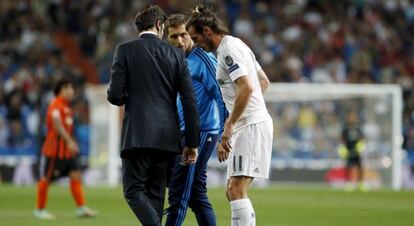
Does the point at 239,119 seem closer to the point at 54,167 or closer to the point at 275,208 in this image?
the point at 54,167

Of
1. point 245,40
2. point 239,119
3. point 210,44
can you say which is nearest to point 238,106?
point 239,119

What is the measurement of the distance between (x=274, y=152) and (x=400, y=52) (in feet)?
25.7

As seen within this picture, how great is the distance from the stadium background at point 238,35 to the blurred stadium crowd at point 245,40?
31 millimetres

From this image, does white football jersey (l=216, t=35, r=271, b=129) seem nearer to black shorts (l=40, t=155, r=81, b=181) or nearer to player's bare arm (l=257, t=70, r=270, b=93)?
player's bare arm (l=257, t=70, r=270, b=93)

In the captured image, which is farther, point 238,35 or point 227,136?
point 238,35

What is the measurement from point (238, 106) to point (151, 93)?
31.3 inches

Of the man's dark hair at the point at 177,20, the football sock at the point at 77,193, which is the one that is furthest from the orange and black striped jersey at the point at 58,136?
the man's dark hair at the point at 177,20

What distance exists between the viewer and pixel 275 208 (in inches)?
675

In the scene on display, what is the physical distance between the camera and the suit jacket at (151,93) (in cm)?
843

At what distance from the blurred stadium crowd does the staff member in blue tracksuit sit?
57.4 feet

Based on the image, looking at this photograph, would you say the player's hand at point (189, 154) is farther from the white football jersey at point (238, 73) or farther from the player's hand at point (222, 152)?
the white football jersey at point (238, 73)

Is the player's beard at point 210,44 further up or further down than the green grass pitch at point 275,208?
further up

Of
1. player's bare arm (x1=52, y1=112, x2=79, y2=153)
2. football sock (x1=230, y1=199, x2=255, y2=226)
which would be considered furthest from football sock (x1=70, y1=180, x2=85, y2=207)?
football sock (x1=230, y1=199, x2=255, y2=226)

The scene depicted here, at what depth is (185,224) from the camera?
13.3 meters
